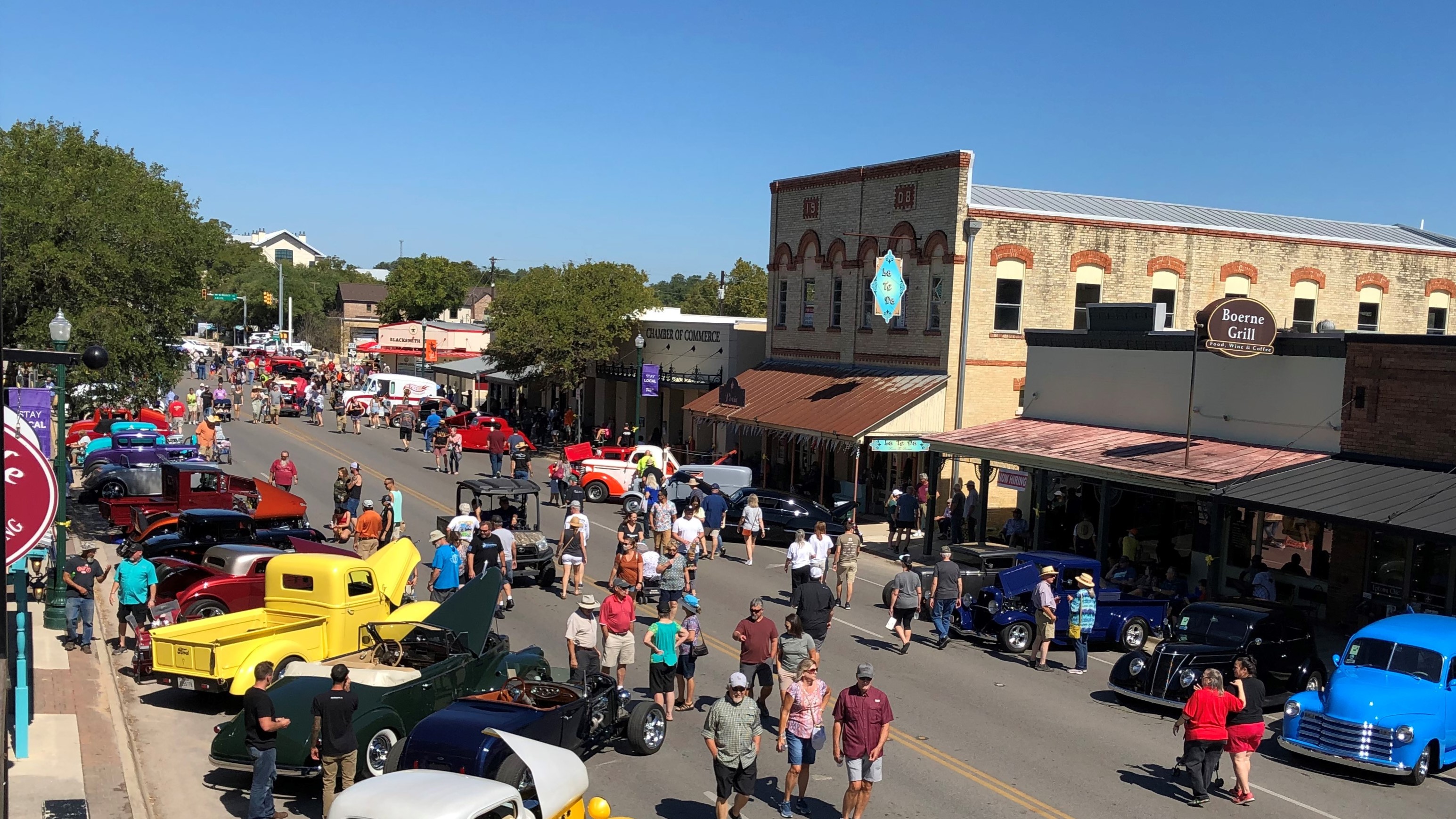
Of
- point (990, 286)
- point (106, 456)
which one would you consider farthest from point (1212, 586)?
point (106, 456)

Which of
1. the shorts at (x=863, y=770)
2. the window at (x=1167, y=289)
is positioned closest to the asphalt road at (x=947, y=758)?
the shorts at (x=863, y=770)

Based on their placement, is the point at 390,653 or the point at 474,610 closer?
the point at 390,653

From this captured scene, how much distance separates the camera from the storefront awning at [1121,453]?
72.7 ft

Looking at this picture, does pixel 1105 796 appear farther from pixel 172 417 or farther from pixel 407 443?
pixel 172 417

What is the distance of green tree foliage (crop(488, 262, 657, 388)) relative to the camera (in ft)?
156

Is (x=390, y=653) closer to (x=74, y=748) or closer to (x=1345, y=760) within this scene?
(x=74, y=748)

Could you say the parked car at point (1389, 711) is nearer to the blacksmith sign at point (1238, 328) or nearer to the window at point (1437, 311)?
the blacksmith sign at point (1238, 328)

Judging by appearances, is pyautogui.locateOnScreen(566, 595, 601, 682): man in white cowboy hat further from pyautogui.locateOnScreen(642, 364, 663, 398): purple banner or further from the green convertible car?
pyautogui.locateOnScreen(642, 364, 663, 398): purple banner

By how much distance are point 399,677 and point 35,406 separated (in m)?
7.76

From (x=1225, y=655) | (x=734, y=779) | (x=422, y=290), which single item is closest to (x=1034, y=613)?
(x=1225, y=655)

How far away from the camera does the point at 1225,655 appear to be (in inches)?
627

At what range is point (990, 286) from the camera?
33.4 metres

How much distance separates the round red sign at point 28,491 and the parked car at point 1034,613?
47.8 ft

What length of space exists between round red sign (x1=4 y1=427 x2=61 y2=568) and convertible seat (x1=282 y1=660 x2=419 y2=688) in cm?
572
